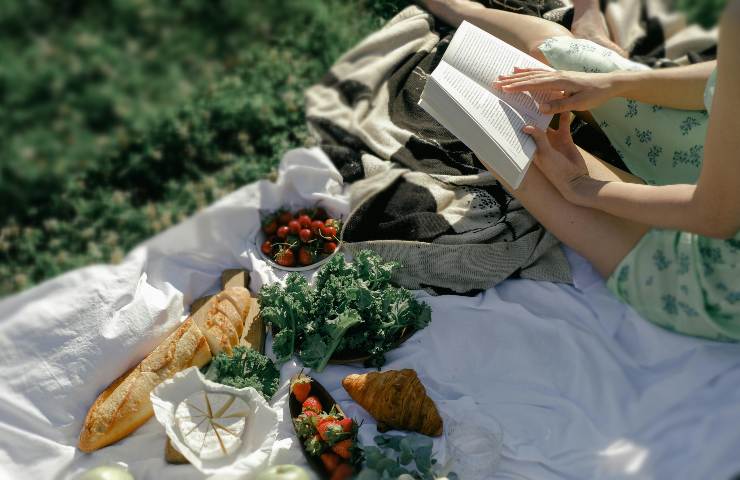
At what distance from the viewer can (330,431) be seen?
1890 millimetres

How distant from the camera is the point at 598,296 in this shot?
2.29m

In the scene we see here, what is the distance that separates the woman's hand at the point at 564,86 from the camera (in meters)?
2.14

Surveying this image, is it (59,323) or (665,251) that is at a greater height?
(665,251)

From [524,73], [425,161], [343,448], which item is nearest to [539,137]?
[524,73]

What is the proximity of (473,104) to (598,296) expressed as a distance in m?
0.81

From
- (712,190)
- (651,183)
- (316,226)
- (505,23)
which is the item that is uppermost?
(505,23)

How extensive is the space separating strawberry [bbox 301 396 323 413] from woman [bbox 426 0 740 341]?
3.19 ft

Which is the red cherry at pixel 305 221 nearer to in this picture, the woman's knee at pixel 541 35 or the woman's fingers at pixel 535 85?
the woman's fingers at pixel 535 85

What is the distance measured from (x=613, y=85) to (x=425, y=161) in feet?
2.58

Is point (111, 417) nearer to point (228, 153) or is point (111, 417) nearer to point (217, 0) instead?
point (228, 153)

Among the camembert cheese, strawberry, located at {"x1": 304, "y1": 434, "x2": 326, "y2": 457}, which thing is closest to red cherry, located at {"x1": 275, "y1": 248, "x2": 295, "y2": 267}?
the camembert cheese

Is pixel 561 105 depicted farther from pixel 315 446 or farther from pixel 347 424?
pixel 315 446

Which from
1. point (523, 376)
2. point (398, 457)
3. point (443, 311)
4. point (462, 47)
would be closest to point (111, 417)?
point (398, 457)

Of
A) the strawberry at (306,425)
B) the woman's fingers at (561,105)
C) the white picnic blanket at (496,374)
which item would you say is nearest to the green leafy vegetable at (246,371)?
the white picnic blanket at (496,374)
